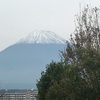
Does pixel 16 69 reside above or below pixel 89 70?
above

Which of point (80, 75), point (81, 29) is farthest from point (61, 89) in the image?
point (81, 29)

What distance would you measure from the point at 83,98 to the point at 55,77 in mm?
4425

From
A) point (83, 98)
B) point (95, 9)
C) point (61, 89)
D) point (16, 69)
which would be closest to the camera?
point (83, 98)

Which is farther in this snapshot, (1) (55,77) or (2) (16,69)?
(2) (16,69)

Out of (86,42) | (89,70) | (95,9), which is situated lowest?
(89,70)

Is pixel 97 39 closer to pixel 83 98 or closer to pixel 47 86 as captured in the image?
pixel 47 86

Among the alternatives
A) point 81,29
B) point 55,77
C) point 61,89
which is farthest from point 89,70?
point 81,29

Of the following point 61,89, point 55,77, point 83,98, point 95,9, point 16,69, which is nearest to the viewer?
point 83,98

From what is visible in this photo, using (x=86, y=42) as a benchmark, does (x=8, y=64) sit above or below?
A: above

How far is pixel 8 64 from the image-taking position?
453ft

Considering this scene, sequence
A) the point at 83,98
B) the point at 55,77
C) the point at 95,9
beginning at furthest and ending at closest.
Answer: the point at 95,9
the point at 55,77
the point at 83,98

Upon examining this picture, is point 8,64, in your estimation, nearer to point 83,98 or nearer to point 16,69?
point 16,69

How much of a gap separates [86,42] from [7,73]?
376 ft

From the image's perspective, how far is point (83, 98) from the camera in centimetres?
1305
